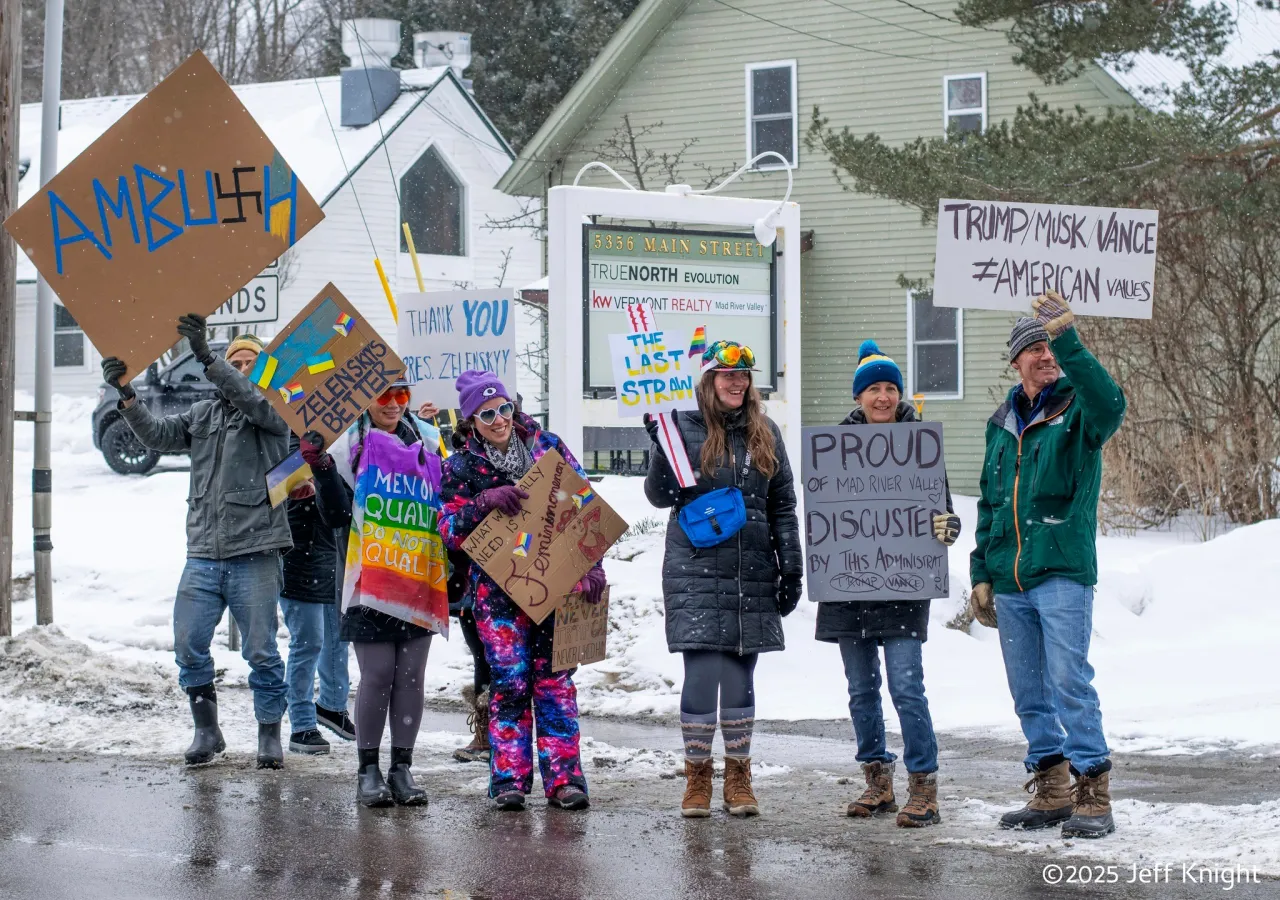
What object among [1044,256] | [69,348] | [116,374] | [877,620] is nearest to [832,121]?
[1044,256]

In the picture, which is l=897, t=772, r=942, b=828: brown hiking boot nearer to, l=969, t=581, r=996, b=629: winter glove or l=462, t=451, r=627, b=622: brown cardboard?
l=969, t=581, r=996, b=629: winter glove

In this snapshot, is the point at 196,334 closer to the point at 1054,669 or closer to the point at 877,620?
the point at 877,620

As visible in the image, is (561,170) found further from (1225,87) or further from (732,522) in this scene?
(732,522)

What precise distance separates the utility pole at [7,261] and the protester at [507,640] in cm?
500

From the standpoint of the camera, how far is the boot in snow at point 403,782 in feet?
23.4

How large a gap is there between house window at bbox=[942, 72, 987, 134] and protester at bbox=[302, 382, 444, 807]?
17731 millimetres

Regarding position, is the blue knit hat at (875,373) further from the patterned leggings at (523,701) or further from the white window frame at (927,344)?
the white window frame at (927,344)

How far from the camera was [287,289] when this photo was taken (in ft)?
105

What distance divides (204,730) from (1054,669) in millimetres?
4135

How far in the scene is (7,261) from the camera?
11.0 meters

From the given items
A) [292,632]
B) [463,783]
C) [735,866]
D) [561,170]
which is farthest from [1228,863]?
[561,170]

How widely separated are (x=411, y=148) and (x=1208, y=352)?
20361mm

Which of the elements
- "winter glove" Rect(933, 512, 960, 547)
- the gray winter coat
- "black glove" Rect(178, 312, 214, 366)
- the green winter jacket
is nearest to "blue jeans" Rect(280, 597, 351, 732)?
the gray winter coat

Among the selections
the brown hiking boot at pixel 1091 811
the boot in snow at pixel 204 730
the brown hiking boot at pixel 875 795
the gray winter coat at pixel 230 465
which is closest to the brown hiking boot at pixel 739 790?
the brown hiking boot at pixel 875 795
